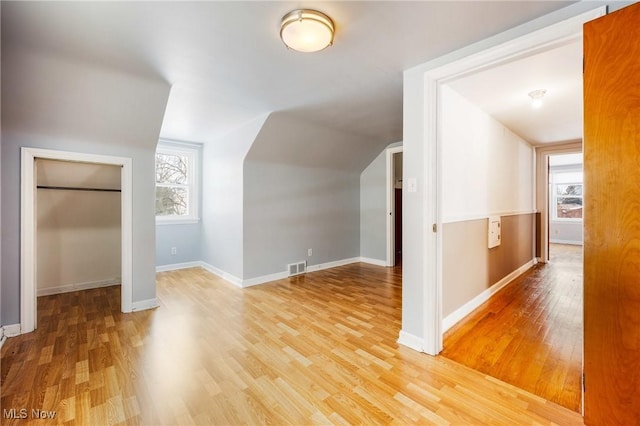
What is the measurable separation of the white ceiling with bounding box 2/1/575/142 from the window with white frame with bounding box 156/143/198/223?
2.13m

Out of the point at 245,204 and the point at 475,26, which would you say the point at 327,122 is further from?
the point at 475,26

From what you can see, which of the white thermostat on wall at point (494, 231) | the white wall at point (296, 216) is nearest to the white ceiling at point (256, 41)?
the white thermostat on wall at point (494, 231)

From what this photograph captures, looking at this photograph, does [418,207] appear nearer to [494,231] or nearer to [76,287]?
[494,231]

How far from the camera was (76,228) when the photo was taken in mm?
3637

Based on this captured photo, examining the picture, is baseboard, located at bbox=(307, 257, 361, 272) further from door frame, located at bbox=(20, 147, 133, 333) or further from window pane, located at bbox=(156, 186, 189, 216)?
door frame, located at bbox=(20, 147, 133, 333)

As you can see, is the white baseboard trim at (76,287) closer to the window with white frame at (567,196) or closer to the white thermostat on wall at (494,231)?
the white thermostat on wall at (494,231)

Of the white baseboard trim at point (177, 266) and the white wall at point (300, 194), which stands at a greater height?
the white wall at point (300, 194)

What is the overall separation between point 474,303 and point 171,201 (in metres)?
4.83

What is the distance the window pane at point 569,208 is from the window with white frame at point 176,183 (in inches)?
389

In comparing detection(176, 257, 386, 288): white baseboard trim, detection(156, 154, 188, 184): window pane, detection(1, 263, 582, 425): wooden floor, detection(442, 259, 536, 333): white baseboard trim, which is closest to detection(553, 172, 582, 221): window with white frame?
detection(442, 259, 536, 333): white baseboard trim

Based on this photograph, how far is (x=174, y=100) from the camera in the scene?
2924 millimetres

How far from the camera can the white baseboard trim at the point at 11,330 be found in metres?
2.33

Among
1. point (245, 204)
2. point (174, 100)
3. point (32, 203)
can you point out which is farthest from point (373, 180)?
point (32, 203)

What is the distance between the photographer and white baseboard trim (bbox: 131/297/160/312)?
2945 millimetres
